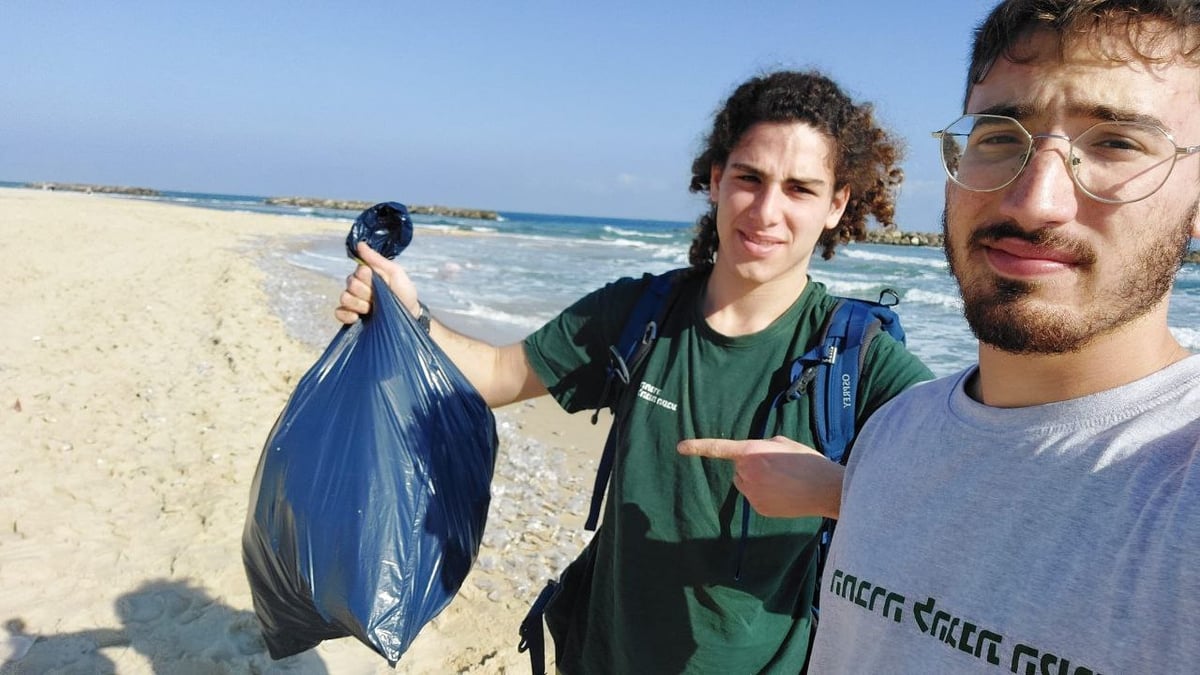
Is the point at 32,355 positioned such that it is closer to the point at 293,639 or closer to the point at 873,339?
the point at 293,639

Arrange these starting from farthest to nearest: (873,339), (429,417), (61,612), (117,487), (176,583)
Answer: (117,487) → (176,583) → (61,612) → (429,417) → (873,339)

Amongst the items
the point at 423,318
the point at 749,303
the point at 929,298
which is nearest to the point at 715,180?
the point at 749,303

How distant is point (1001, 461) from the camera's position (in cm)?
86

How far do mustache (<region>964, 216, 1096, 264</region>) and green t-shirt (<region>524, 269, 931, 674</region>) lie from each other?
66 cm

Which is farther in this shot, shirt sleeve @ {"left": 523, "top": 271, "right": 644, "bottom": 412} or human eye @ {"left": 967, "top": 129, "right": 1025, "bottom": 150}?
shirt sleeve @ {"left": 523, "top": 271, "right": 644, "bottom": 412}

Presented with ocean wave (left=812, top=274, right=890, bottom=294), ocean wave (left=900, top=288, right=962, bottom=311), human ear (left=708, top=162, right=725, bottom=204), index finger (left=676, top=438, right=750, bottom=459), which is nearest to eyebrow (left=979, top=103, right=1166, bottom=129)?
index finger (left=676, top=438, right=750, bottom=459)

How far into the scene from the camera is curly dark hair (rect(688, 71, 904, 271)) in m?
1.70

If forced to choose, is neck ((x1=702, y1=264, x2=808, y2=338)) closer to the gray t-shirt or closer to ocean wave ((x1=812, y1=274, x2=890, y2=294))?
the gray t-shirt

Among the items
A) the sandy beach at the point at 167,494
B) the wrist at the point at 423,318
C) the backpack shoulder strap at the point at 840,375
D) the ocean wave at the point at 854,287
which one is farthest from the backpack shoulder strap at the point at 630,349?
the ocean wave at the point at 854,287

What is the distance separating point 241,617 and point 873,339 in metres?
2.70

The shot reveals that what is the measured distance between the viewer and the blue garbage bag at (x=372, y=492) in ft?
5.23

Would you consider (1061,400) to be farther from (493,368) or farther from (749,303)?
(493,368)

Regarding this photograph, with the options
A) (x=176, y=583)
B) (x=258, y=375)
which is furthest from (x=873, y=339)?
(x=258, y=375)

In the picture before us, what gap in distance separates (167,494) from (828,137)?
375 centimetres
